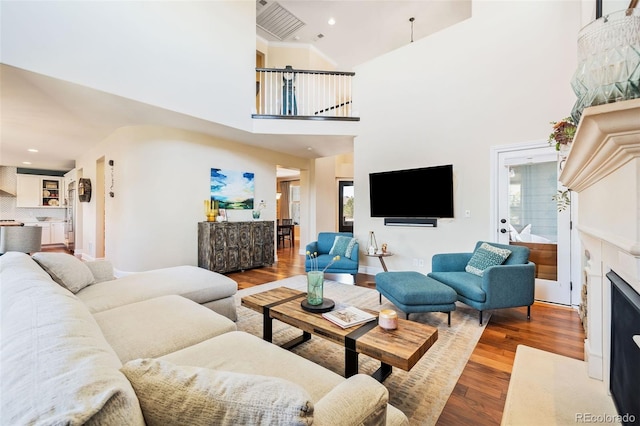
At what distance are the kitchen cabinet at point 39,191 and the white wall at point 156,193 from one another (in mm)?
5445

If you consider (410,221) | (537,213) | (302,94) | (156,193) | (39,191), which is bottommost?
(410,221)

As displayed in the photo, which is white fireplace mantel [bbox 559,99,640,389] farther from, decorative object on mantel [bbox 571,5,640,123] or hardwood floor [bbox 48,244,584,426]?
hardwood floor [bbox 48,244,584,426]

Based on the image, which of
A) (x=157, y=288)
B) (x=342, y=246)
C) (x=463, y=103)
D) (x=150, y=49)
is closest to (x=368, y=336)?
(x=157, y=288)

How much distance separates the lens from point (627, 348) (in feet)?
4.21

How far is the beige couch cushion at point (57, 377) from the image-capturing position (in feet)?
1.63

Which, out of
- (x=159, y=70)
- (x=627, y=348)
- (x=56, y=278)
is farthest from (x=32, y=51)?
(x=627, y=348)

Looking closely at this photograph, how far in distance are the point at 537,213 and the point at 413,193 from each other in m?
1.66

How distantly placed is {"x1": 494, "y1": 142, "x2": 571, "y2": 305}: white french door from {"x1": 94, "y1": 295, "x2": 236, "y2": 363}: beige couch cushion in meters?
3.87

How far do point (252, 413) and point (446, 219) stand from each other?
4201 millimetres

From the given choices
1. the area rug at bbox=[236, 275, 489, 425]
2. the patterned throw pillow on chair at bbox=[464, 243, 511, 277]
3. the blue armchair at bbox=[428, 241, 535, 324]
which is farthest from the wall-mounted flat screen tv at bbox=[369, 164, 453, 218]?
the area rug at bbox=[236, 275, 489, 425]

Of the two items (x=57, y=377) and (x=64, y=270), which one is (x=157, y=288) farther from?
(x=57, y=377)

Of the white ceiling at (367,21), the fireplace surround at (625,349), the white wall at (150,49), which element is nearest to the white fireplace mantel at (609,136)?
the fireplace surround at (625,349)

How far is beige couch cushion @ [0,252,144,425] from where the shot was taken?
19.6 inches

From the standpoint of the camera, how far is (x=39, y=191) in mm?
8500
